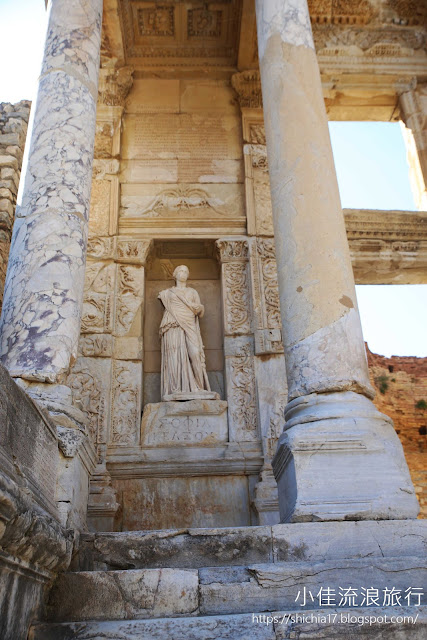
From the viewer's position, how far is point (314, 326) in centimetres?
554

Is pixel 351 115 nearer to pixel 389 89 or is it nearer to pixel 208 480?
pixel 389 89

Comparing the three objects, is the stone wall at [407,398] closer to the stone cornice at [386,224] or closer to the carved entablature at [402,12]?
the stone cornice at [386,224]

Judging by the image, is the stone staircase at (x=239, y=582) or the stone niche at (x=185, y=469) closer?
the stone staircase at (x=239, y=582)

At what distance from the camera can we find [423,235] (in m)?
10.3

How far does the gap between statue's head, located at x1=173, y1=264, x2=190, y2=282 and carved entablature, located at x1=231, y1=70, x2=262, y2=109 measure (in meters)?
3.50

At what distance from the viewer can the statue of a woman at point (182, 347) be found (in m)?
8.57

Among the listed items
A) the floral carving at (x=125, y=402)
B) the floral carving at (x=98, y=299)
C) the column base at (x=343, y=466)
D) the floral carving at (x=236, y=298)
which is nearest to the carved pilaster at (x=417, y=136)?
the floral carving at (x=236, y=298)

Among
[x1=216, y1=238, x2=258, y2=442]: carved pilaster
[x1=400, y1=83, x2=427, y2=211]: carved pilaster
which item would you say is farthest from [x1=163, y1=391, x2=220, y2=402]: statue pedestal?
[x1=400, y1=83, x2=427, y2=211]: carved pilaster

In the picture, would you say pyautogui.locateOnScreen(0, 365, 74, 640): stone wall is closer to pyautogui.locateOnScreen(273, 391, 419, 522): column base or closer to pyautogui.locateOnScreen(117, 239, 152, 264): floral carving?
pyautogui.locateOnScreen(273, 391, 419, 522): column base

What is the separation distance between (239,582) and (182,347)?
204 inches

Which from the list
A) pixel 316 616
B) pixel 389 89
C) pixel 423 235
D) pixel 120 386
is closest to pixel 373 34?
pixel 389 89

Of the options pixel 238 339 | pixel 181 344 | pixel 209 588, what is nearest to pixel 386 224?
pixel 238 339

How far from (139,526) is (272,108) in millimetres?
5488

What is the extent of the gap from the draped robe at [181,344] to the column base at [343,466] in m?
3.54
